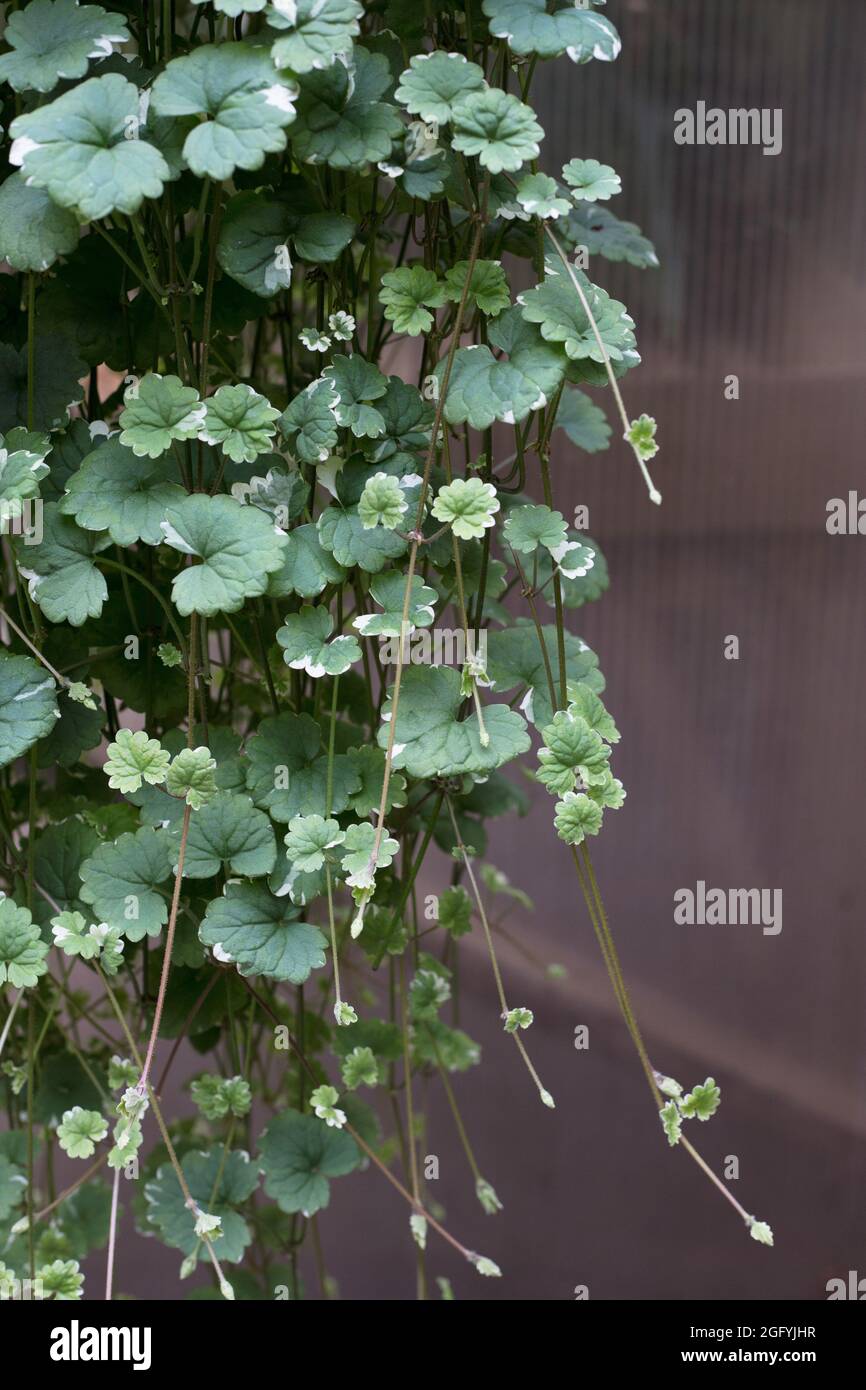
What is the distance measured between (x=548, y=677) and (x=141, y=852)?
0.34 meters

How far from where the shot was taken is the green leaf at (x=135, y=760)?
0.83m

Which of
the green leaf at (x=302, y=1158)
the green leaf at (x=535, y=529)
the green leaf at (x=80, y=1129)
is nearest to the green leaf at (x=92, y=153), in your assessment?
the green leaf at (x=535, y=529)

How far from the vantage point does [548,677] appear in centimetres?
89

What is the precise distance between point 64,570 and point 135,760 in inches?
6.2

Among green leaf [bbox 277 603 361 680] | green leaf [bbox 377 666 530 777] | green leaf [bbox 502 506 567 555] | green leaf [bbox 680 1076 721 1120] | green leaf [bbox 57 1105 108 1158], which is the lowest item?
green leaf [bbox 57 1105 108 1158]

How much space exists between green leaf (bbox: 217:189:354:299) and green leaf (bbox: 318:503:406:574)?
0.56 feet

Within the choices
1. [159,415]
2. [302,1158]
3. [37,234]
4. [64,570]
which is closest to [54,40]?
[37,234]

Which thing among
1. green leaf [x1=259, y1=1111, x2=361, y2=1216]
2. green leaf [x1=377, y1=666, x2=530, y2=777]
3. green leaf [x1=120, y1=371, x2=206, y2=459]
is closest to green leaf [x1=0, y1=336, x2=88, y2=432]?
green leaf [x1=120, y1=371, x2=206, y2=459]

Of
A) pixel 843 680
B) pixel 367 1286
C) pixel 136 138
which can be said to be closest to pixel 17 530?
pixel 136 138

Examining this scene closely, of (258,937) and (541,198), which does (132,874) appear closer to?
(258,937)

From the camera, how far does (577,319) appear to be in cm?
82

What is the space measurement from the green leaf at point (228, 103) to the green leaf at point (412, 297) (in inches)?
5.5

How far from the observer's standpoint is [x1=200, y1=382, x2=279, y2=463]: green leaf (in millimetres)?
816

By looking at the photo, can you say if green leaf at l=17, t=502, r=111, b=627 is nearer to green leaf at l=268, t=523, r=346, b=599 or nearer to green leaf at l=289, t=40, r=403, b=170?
green leaf at l=268, t=523, r=346, b=599
